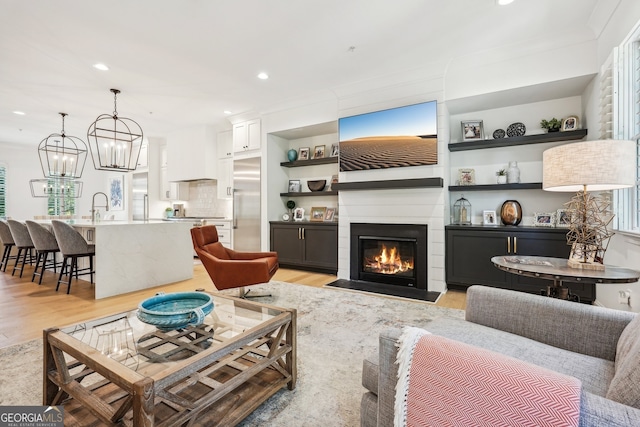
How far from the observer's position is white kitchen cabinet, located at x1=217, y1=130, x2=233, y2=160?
20.4 feet

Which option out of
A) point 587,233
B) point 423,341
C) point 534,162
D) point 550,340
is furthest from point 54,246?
point 534,162

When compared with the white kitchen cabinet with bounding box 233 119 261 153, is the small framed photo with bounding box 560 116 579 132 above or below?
below

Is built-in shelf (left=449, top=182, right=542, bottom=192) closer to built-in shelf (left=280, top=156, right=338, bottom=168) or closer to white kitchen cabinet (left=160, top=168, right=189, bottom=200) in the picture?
built-in shelf (left=280, top=156, right=338, bottom=168)

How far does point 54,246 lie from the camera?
4.16 meters

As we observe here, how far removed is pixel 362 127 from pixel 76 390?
3.79m

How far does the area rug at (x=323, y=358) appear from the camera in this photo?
4.96ft

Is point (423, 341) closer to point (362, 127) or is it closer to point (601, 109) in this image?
point (601, 109)

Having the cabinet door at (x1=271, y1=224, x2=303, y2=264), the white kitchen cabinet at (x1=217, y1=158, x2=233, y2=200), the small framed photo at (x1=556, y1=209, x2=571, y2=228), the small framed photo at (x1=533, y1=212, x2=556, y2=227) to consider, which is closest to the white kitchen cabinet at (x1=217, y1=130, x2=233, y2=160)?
the white kitchen cabinet at (x1=217, y1=158, x2=233, y2=200)

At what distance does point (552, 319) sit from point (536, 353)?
0.24 m

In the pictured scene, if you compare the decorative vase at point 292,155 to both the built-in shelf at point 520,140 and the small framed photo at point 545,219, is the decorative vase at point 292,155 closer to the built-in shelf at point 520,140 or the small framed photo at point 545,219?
the built-in shelf at point 520,140

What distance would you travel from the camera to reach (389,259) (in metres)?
4.13

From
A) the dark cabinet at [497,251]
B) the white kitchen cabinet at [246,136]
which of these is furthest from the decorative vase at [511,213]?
the white kitchen cabinet at [246,136]

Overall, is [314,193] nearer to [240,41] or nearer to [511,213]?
[240,41]

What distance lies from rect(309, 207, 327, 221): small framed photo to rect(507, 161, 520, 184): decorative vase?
2690 mm
